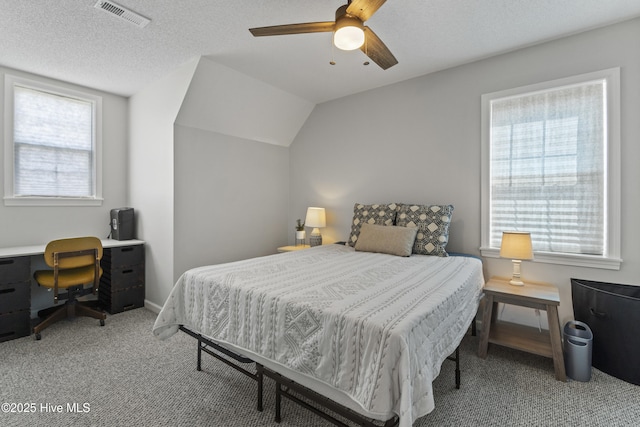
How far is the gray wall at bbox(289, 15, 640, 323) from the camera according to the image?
229 centimetres

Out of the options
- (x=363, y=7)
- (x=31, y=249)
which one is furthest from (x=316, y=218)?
(x=31, y=249)

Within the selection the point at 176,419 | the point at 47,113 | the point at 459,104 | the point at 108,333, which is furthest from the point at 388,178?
the point at 47,113

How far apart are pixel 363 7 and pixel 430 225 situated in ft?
6.61

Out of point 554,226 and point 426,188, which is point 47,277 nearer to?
point 426,188

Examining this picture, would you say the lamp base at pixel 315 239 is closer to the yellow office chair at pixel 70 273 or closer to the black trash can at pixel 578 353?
the yellow office chair at pixel 70 273

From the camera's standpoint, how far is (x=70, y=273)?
9.66 feet

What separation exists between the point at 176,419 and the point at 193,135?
2.77m

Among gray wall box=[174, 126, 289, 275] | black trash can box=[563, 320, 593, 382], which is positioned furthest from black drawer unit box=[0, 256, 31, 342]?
black trash can box=[563, 320, 593, 382]

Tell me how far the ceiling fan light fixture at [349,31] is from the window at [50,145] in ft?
11.6

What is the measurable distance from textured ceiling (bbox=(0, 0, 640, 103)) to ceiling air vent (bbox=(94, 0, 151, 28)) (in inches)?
2.6

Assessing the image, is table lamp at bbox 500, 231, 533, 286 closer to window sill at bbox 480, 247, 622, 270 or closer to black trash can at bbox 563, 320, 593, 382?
window sill at bbox 480, 247, 622, 270

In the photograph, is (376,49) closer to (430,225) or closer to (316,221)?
(430,225)

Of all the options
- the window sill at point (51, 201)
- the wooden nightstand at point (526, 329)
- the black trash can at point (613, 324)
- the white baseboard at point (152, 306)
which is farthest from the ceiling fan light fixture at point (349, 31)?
the window sill at point (51, 201)

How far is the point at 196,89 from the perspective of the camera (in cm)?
307
